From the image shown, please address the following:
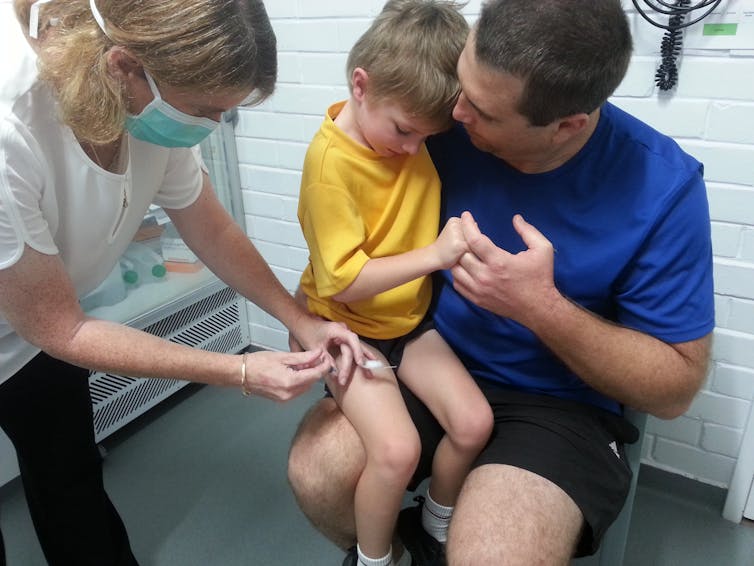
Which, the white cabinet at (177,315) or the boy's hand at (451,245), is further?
the white cabinet at (177,315)

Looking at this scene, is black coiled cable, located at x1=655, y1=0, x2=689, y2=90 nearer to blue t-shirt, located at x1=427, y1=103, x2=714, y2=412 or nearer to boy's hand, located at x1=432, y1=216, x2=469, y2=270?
blue t-shirt, located at x1=427, y1=103, x2=714, y2=412

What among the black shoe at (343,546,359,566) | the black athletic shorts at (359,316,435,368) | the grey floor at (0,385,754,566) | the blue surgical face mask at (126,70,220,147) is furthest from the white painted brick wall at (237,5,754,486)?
the black shoe at (343,546,359,566)

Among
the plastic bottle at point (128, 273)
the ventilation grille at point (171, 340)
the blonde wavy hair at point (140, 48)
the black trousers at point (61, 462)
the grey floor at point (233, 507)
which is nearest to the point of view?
the blonde wavy hair at point (140, 48)

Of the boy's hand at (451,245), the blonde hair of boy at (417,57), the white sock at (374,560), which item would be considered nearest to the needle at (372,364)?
the boy's hand at (451,245)

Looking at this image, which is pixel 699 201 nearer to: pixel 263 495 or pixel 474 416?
pixel 474 416

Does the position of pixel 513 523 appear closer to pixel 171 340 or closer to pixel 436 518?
pixel 436 518

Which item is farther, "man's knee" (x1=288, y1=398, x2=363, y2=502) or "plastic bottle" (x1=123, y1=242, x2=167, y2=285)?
"plastic bottle" (x1=123, y1=242, x2=167, y2=285)

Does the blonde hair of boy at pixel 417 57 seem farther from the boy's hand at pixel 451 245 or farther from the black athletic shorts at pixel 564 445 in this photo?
the black athletic shorts at pixel 564 445

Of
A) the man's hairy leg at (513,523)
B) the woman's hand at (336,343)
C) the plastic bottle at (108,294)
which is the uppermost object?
the woman's hand at (336,343)

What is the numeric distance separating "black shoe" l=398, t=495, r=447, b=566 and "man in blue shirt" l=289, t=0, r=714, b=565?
17 centimetres

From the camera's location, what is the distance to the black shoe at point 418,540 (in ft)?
4.08

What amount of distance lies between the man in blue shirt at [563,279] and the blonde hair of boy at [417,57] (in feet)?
0.14

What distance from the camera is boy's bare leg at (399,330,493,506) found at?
1139 millimetres

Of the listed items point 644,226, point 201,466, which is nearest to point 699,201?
point 644,226
